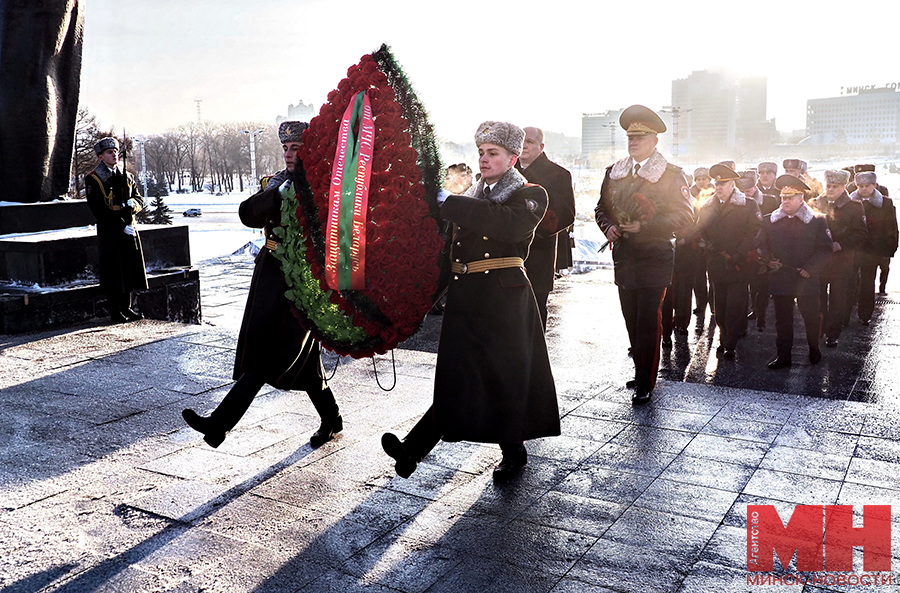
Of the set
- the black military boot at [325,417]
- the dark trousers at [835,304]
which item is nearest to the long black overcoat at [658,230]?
the black military boot at [325,417]

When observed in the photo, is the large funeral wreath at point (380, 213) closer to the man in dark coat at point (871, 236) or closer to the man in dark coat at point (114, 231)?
the man in dark coat at point (114, 231)

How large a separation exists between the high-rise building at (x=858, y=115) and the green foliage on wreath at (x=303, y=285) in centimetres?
15593

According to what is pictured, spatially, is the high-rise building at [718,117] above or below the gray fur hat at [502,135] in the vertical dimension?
above

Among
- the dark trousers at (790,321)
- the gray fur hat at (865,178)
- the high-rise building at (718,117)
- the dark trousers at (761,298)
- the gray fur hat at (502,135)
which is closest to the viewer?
the gray fur hat at (502,135)

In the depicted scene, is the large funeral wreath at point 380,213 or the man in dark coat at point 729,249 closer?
the large funeral wreath at point 380,213

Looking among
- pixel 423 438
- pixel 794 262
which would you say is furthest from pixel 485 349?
pixel 794 262

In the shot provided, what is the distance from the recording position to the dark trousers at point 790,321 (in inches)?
269

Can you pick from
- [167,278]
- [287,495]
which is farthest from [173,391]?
[167,278]

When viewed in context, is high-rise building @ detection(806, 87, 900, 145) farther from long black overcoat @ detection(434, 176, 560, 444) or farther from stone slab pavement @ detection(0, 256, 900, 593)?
long black overcoat @ detection(434, 176, 560, 444)

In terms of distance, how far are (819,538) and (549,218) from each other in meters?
2.79

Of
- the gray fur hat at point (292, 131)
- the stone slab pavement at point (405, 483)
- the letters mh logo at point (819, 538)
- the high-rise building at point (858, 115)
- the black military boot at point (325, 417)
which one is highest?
the high-rise building at point (858, 115)

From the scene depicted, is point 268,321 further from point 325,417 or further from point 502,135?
point 502,135

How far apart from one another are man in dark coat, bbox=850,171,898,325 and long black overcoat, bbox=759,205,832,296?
227 cm

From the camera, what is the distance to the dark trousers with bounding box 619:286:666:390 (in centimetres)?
563
